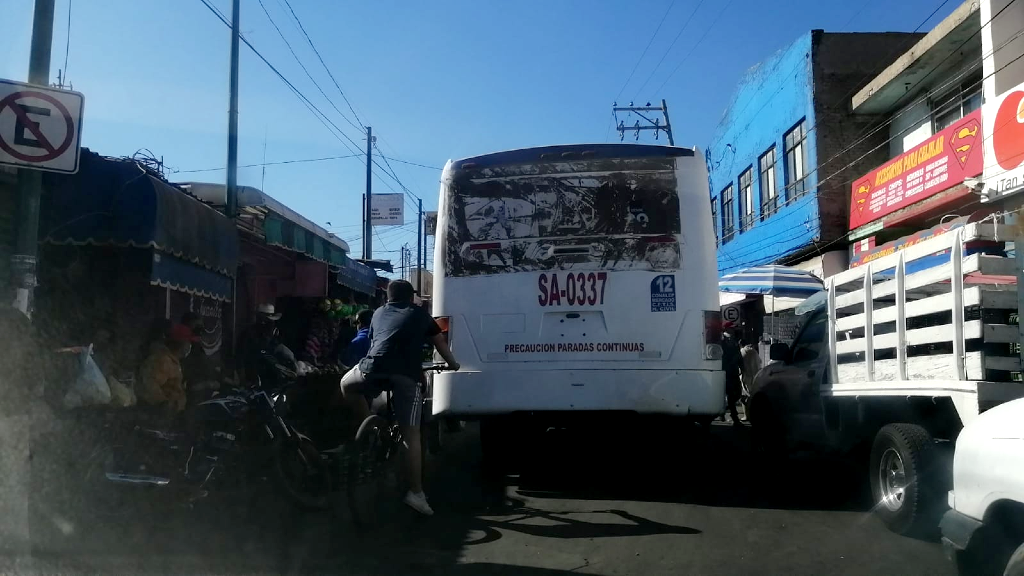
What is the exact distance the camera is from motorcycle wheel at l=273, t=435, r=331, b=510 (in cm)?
538

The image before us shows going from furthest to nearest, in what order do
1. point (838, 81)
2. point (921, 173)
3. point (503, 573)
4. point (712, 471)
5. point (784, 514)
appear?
point (838, 81)
point (921, 173)
point (712, 471)
point (784, 514)
point (503, 573)

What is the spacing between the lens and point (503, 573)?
4.32 meters

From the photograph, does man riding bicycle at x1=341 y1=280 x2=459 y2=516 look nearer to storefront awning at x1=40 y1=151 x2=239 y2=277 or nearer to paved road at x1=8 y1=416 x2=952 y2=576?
paved road at x1=8 y1=416 x2=952 y2=576

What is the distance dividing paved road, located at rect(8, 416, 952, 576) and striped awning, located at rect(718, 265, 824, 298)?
777 cm

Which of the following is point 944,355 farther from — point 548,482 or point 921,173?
point 921,173

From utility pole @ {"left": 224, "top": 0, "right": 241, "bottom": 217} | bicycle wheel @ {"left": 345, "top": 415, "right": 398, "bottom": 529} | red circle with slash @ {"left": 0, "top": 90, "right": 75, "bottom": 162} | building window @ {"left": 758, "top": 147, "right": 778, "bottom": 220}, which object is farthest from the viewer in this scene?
building window @ {"left": 758, "top": 147, "right": 778, "bottom": 220}

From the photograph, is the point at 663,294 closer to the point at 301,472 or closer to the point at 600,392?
the point at 600,392

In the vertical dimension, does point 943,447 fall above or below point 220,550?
above

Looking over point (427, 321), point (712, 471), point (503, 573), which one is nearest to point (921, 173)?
point (712, 471)

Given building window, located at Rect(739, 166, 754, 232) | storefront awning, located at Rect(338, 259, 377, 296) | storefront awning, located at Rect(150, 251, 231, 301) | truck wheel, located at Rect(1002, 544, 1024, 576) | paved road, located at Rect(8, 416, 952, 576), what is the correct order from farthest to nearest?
building window, located at Rect(739, 166, 754, 232) < storefront awning, located at Rect(338, 259, 377, 296) < storefront awning, located at Rect(150, 251, 231, 301) < paved road, located at Rect(8, 416, 952, 576) < truck wheel, located at Rect(1002, 544, 1024, 576)

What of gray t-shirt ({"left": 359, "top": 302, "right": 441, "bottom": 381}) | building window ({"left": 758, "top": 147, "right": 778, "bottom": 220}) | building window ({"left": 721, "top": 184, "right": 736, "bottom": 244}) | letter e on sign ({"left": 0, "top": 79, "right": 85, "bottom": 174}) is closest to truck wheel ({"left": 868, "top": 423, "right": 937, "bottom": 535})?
gray t-shirt ({"left": 359, "top": 302, "right": 441, "bottom": 381})

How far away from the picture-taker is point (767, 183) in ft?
76.1

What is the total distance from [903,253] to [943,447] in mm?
1269

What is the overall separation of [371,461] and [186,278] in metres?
3.74
